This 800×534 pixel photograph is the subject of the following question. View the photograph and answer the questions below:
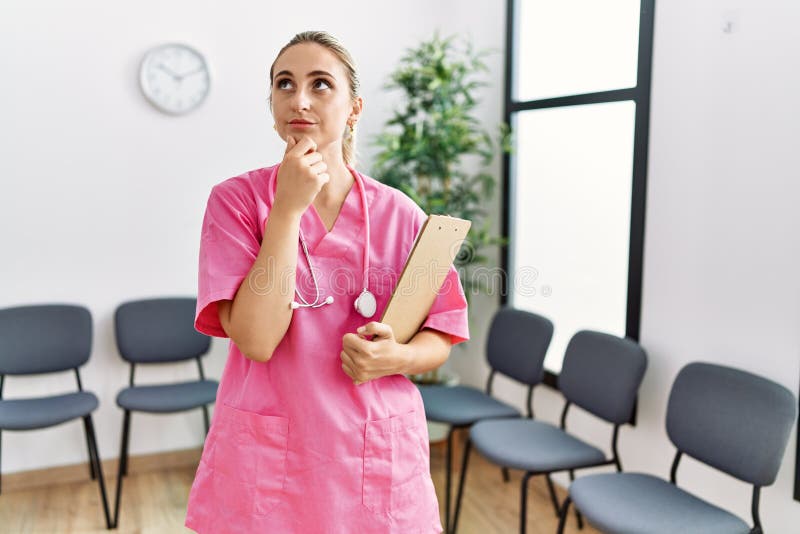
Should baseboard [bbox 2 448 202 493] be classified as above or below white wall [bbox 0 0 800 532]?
below

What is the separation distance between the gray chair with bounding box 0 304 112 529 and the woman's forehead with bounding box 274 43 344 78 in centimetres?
206

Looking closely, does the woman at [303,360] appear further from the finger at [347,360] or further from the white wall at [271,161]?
the white wall at [271,161]

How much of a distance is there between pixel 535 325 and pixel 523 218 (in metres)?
0.70

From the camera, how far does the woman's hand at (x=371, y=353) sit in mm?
985

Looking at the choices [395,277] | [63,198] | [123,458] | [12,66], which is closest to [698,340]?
[395,277]

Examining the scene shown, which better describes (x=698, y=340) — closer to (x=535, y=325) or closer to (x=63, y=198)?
(x=535, y=325)

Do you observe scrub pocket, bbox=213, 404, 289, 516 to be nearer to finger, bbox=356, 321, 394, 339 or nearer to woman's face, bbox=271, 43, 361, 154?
finger, bbox=356, 321, 394, 339

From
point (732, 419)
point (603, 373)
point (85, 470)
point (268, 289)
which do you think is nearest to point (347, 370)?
point (268, 289)

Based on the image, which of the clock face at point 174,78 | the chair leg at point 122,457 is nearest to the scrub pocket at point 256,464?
the chair leg at point 122,457

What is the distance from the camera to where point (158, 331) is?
299 centimetres

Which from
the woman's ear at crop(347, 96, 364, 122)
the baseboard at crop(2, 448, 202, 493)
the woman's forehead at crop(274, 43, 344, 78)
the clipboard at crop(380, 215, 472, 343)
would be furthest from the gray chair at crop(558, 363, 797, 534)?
the baseboard at crop(2, 448, 202, 493)

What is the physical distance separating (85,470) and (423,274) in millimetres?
2639

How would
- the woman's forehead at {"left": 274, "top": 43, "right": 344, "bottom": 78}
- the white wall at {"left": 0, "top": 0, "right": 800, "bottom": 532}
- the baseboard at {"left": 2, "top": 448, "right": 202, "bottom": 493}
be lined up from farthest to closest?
1. the baseboard at {"left": 2, "top": 448, "right": 202, "bottom": 493}
2. the white wall at {"left": 0, "top": 0, "right": 800, "bottom": 532}
3. the woman's forehead at {"left": 274, "top": 43, "right": 344, "bottom": 78}

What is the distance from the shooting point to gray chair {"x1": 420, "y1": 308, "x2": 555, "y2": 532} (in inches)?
103
